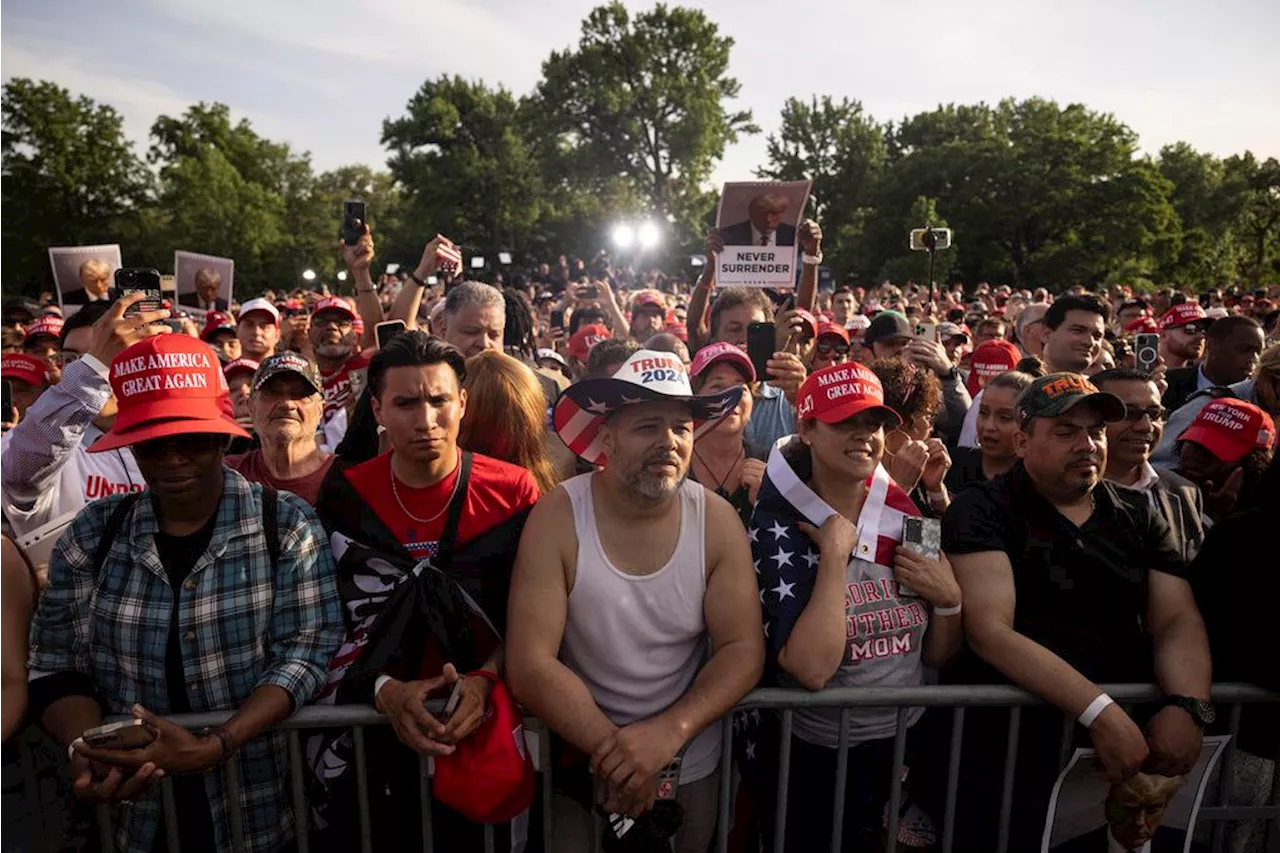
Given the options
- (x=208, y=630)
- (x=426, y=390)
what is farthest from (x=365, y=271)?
(x=208, y=630)

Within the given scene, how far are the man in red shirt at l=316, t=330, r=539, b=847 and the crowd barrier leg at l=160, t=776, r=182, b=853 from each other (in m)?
0.50

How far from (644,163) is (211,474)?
5382 centimetres

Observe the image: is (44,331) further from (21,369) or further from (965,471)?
(965,471)

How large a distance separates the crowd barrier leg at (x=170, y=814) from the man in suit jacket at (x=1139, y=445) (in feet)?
11.5

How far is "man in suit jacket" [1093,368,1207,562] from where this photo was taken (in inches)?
124

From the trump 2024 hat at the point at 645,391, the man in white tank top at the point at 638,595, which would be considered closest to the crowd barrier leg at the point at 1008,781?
the man in white tank top at the point at 638,595

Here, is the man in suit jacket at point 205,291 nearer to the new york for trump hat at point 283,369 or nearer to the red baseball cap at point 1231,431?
the new york for trump hat at point 283,369

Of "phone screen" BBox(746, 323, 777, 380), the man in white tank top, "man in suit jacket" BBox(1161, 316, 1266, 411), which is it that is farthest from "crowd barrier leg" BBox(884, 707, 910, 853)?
"man in suit jacket" BBox(1161, 316, 1266, 411)

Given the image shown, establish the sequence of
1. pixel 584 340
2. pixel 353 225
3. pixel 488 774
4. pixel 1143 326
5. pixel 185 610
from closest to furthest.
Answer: pixel 488 774 → pixel 185 610 → pixel 353 225 → pixel 584 340 → pixel 1143 326

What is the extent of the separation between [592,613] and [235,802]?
118 centimetres

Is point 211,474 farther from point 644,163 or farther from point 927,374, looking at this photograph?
point 644,163

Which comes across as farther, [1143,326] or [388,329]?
[1143,326]

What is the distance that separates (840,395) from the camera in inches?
104

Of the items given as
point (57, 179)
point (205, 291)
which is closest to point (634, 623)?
point (205, 291)
